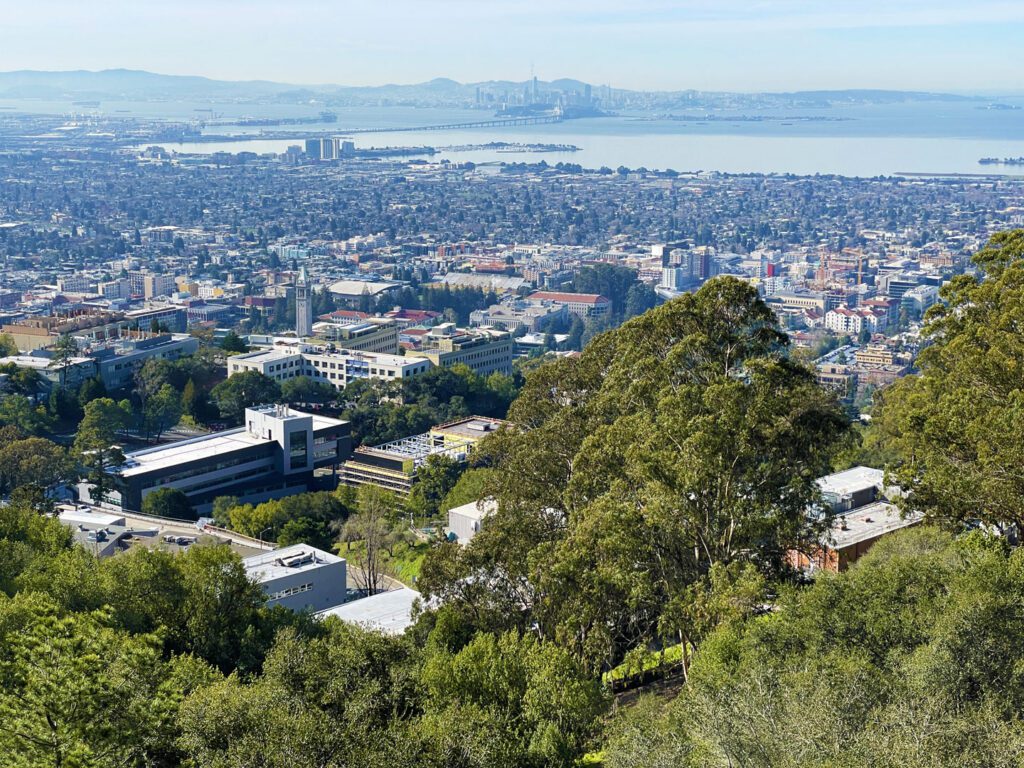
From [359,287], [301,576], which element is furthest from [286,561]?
[359,287]

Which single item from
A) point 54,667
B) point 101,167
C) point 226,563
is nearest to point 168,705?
point 54,667

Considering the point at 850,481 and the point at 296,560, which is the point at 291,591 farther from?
the point at 850,481

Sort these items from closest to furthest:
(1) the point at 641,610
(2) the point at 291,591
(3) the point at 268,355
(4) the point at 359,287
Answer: (1) the point at 641,610 < (2) the point at 291,591 < (3) the point at 268,355 < (4) the point at 359,287

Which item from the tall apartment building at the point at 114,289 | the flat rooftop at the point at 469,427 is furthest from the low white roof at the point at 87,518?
the tall apartment building at the point at 114,289

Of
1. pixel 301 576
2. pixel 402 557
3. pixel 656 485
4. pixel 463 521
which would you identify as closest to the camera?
pixel 656 485

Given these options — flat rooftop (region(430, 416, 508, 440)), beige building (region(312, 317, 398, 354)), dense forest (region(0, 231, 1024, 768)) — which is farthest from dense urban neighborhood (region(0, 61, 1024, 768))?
beige building (region(312, 317, 398, 354))
